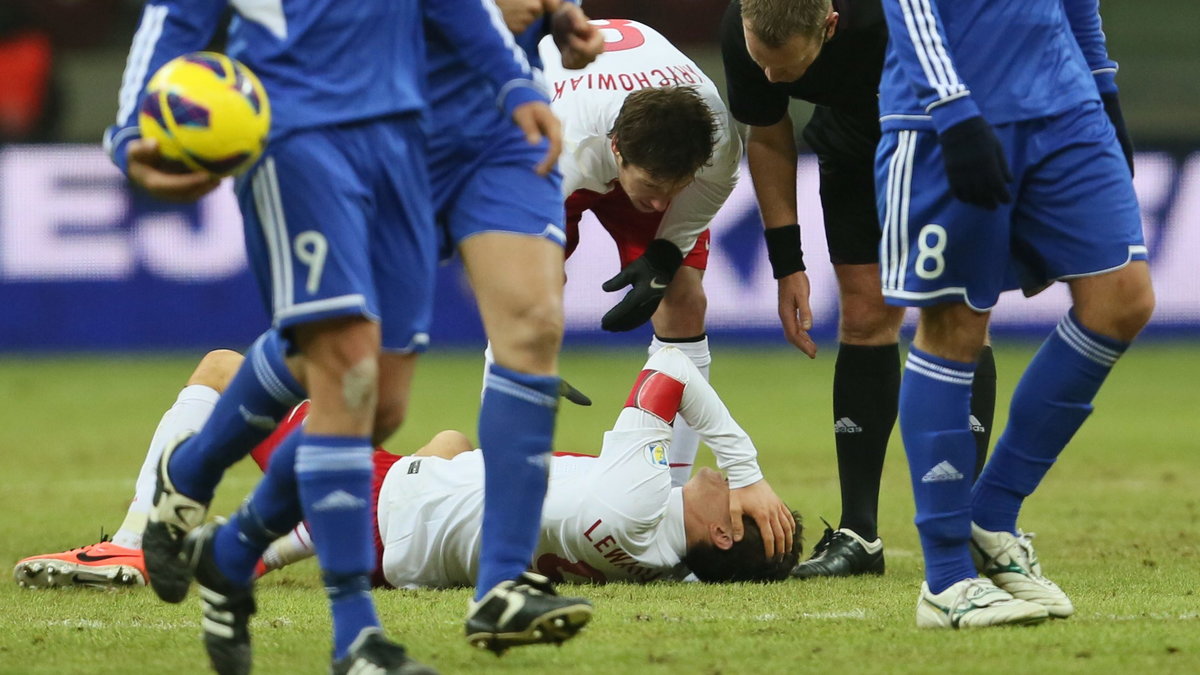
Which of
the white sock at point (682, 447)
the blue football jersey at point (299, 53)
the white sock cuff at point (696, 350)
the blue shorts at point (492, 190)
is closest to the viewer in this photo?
the blue football jersey at point (299, 53)

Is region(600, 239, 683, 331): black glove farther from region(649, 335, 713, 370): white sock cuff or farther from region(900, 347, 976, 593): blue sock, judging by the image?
region(900, 347, 976, 593): blue sock

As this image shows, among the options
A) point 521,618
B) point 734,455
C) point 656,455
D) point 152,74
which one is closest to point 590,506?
point 656,455

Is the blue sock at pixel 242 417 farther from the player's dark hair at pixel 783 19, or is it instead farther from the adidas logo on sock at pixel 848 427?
the adidas logo on sock at pixel 848 427

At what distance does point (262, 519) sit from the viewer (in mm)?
3490

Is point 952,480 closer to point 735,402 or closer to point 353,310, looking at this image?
point 353,310

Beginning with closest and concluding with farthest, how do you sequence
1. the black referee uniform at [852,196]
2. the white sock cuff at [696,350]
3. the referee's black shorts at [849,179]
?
the black referee uniform at [852,196]
the referee's black shorts at [849,179]
the white sock cuff at [696,350]

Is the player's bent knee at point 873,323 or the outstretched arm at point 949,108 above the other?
the outstretched arm at point 949,108

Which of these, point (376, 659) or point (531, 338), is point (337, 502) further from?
point (531, 338)

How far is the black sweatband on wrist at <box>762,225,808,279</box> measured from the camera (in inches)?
209

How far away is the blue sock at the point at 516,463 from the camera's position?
363 centimetres

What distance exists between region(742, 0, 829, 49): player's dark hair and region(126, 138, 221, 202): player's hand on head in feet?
6.70

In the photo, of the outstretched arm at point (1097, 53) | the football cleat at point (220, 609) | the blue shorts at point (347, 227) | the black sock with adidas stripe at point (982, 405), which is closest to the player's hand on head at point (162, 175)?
the blue shorts at point (347, 227)

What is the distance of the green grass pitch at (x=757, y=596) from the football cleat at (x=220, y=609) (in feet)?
0.38

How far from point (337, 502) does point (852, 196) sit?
105 inches
